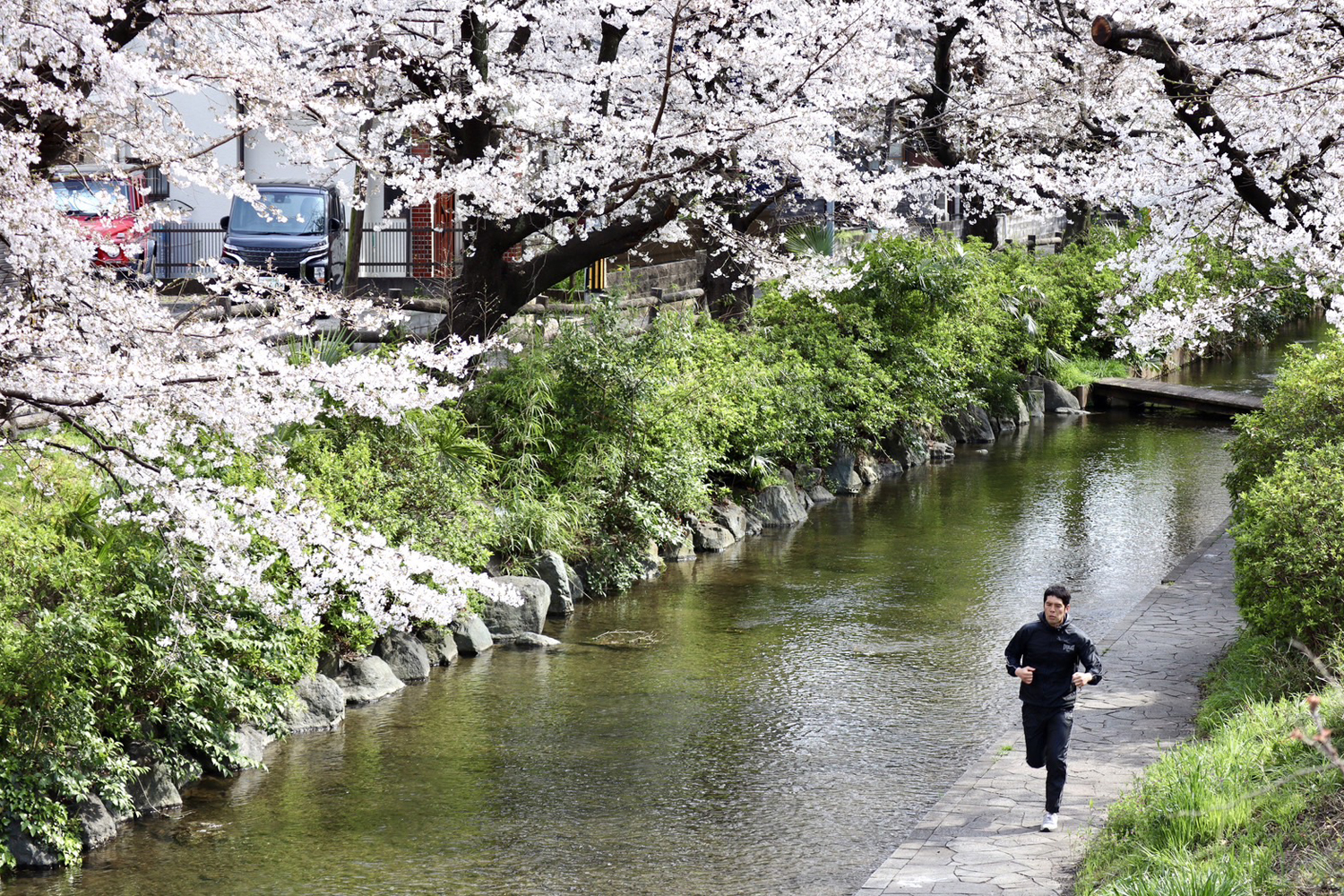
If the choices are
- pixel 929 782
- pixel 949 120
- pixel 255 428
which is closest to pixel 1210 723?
pixel 929 782

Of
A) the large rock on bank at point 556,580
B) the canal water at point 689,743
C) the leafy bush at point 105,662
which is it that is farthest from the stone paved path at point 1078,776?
the large rock on bank at point 556,580

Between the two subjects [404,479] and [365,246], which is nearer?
[404,479]

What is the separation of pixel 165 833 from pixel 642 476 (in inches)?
311

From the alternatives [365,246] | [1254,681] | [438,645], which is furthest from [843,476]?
[365,246]

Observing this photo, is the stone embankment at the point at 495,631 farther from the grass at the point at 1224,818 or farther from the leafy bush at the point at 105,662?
the grass at the point at 1224,818

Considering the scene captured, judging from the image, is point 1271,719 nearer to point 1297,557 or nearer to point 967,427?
point 1297,557

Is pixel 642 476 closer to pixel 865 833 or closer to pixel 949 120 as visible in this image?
pixel 865 833

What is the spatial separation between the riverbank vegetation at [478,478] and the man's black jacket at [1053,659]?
11.5 feet

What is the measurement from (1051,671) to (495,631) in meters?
6.10

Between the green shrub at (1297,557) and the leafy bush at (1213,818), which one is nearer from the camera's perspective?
the leafy bush at (1213,818)

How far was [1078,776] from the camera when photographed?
8.38 meters

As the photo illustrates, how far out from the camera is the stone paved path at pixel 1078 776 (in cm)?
705

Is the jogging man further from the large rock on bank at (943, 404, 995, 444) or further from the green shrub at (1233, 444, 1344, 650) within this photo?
the large rock on bank at (943, 404, 995, 444)

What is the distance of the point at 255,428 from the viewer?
314 inches
